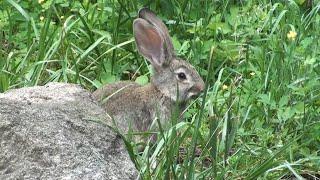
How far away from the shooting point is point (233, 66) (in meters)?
7.45

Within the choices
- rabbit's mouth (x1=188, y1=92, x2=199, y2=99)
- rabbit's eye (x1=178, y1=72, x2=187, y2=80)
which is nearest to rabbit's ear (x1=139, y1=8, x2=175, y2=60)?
rabbit's eye (x1=178, y1=72, x2=187, y2=80)

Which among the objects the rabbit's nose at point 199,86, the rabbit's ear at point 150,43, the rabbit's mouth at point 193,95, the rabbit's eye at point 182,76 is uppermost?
the rabbit's ear at point 150,43

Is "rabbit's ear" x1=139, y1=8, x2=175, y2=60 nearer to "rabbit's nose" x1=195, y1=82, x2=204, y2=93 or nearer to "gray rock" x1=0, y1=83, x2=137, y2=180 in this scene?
"rabbit's nose" x1=195, y1=82, x2=204, y2=93

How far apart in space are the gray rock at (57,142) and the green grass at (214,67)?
0.19 metres

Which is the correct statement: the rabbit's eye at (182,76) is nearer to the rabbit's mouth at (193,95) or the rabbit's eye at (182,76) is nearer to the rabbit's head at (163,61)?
the rabbit's head at (163,61)

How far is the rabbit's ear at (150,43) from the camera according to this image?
7207 millimetres

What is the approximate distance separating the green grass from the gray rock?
0.63ft

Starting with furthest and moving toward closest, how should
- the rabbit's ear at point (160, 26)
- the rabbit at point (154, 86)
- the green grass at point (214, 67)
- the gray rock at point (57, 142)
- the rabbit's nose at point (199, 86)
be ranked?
the rabbit's ear at point (160, 26) < the rabbit's nose at point (199, 86) < the rabbit at point (154, 86) < the green grass at point (214, 67) < the gray rock at point (57, 142)

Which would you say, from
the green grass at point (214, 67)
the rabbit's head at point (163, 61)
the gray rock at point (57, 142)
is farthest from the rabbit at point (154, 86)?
the gray rock at point (57, 142)

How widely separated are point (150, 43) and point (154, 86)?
1.05 feet

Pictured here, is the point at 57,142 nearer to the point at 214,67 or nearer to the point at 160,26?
the point at 160,26

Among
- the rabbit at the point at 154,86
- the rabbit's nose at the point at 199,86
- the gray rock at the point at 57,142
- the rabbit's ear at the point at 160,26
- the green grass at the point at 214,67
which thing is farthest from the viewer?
the rabbit's ear at the point at 160,26

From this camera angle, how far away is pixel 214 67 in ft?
24.7

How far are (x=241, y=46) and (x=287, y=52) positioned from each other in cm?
59
